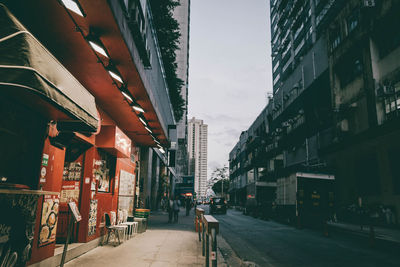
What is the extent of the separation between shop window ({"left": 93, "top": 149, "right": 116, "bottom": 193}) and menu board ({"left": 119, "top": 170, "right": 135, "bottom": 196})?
114 centimetres

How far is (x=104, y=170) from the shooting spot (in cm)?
1046

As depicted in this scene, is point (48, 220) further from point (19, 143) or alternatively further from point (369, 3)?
point (369, 3)

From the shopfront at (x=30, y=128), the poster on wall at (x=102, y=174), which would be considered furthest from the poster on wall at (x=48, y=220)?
the poster on wall at (x=102, y=174)

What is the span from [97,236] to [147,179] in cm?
1519

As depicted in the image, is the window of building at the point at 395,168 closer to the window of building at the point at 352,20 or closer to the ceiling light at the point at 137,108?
the window of building at the point at 352,20

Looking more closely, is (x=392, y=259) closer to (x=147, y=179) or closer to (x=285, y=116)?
(x=147, y=179)

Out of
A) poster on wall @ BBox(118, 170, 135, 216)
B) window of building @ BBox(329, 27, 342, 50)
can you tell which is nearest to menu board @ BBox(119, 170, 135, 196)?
poster on wall @ BBox(118, 170, 135, 216)

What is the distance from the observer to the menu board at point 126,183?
12.5 metres

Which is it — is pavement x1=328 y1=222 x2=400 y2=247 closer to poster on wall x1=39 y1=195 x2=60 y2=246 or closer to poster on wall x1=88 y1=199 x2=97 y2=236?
poster on wall x1=88 y1=199 x2=97 y2=236

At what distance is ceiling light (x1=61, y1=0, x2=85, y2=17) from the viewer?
4578mm

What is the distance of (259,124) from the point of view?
5725 centimetres

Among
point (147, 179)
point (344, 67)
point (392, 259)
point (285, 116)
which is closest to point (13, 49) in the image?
point (392, 259)

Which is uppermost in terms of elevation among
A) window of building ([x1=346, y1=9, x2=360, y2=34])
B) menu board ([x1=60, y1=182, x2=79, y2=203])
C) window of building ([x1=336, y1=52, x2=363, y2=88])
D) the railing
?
window of building ([x1=346, y1=9, x2=360, y2=34])

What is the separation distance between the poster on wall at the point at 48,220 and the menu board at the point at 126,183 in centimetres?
583
